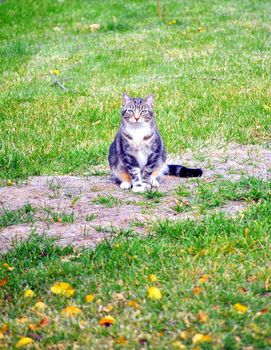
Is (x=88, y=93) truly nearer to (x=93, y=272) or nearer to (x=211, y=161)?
(x=211, y=161)

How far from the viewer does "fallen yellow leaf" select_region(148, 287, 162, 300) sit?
13.2ft

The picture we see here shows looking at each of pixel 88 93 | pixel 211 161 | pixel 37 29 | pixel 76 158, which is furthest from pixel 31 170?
pixel 37 29

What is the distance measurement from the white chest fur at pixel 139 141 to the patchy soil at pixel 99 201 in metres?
0.34

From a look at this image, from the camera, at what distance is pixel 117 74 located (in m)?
10.9

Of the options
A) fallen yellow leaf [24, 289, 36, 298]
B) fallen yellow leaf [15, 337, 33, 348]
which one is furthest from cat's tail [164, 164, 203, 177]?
fallen yellow leaf [15, 337, 33, 348]

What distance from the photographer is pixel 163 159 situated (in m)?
6.35

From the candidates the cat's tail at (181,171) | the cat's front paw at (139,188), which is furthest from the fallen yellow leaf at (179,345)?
the cat's tail at (181,171)

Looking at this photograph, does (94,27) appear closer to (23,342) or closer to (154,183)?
(154,183)

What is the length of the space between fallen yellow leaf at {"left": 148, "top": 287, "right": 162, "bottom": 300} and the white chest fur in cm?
226

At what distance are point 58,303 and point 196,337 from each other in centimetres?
97

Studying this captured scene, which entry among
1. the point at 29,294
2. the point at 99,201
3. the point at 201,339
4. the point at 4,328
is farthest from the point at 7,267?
the point at 201,339

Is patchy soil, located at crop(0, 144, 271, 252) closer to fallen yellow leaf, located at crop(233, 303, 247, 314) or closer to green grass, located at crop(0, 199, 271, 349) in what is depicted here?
green grass, located at crop(0, 199, 271, 349)

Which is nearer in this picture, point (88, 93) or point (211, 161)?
point (211, 161)

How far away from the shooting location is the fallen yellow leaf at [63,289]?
414 cm
